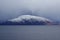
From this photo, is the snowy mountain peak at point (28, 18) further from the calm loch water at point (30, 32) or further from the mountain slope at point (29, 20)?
the calm loch water at point (30, 32)

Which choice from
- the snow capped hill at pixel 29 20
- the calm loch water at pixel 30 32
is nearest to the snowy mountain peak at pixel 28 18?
the snow capped hill at pixel 29 20

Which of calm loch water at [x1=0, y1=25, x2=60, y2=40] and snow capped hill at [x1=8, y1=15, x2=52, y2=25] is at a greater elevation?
snow capped hill at [x1=8, y1=15, x2=52, y2=25]

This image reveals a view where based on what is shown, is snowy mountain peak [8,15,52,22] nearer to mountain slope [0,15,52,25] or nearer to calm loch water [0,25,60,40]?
mountain slope [0,15,52,25]

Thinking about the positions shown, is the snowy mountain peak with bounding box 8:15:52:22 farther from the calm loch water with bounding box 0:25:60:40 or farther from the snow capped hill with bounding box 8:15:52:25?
the calm loch water with bounding box 0:25:60:40

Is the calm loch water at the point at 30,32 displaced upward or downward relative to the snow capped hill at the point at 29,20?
downward

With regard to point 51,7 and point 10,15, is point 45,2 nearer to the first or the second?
point 51,7

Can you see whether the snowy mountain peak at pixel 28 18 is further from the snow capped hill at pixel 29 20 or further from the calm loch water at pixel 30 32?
the calm loch water at pixel 30 32

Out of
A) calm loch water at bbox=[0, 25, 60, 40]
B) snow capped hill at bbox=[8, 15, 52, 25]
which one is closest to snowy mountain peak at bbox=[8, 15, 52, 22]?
snow capped hill at bbox=[8, 15, 52, 25]

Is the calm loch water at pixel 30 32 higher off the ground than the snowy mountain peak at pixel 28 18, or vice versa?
the snowy mountain peak at pixel 28 18

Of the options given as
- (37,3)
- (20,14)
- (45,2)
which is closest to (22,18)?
(20,14)
